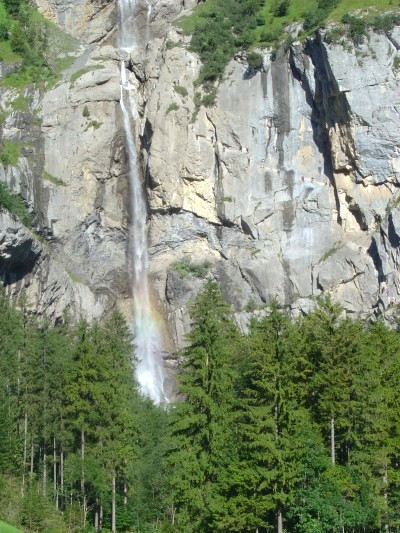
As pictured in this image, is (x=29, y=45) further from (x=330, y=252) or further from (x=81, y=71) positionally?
(x=330, y=252)

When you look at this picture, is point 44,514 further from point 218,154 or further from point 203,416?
point 218,154

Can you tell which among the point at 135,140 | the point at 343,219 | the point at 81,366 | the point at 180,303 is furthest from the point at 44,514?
the point at 135,140

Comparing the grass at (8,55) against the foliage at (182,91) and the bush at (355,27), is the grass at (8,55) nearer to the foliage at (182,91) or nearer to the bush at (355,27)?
the foliage at (182,91)

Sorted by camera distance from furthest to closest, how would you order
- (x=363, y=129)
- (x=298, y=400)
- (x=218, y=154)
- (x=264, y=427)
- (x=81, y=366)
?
(x=218, y=154) → (x=363, y=129) → (x=81, y=366) → (x=298, y=400) → (x=264, y=427)

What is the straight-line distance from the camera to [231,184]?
72688 mm

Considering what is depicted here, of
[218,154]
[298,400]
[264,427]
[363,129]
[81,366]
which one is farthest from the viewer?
[218,154]

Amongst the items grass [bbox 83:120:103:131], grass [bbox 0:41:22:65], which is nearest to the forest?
grass [bbox 83:120:103:131]

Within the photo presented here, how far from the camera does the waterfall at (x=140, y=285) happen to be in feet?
232

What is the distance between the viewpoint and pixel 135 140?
252 ft

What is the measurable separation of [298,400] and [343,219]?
34.2 m

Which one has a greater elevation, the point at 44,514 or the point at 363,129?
the point at 363,129

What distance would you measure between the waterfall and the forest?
2498 cm

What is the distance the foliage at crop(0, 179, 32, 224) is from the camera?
6737 cm

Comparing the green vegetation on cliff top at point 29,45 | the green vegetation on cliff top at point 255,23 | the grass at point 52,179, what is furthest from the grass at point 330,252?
the green vegetation on cliff top at point 29,45
